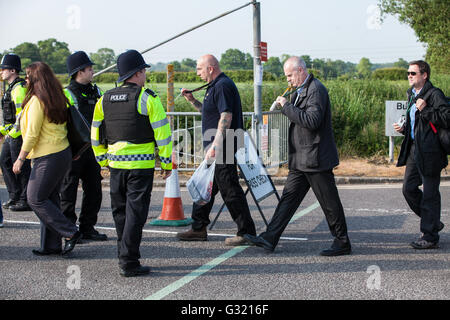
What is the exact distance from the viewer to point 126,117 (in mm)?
5113

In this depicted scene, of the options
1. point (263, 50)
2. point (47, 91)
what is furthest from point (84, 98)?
point (263, 50)

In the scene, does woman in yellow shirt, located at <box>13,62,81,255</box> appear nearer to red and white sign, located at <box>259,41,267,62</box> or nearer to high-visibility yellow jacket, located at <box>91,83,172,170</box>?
high-visibility yellow jacket, located at <box>91,83,172,170</box>

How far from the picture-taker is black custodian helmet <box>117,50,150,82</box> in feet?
16.8

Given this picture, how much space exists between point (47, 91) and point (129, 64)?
101cm

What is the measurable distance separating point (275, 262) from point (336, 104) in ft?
33.1

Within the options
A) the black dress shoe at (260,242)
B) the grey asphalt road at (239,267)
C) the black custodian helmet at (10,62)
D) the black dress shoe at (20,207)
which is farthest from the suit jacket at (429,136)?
the black dress shoe at (20,207)

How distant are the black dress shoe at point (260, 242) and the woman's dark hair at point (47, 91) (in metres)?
2.20

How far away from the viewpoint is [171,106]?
12070 mm

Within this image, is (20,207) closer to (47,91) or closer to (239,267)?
(47,91)

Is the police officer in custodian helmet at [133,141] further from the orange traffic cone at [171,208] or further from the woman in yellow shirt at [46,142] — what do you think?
the orange traffic cone at [171,208]

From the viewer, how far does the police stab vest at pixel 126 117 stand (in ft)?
16.7

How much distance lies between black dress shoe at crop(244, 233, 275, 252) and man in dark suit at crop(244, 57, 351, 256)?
0.01 meters
